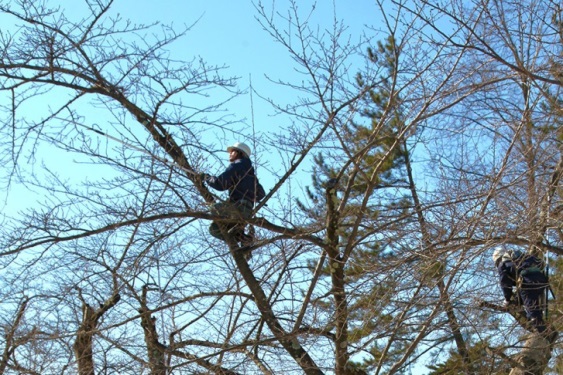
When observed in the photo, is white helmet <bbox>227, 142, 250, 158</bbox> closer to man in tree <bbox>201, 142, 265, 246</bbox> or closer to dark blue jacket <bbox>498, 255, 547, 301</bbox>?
man in tree <bbox>201, 142, 265, 246</bbox>

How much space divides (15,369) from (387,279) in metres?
3.56

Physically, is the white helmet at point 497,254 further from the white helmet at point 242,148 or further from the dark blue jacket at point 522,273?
the white helmet at point 242,148

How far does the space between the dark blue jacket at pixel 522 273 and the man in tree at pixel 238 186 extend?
7.66 ft

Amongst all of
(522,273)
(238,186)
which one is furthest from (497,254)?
(238,186)

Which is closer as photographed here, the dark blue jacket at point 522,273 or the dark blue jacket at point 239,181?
the dark blue jacket at point 239,181

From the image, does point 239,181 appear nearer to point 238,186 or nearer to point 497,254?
point 238,186

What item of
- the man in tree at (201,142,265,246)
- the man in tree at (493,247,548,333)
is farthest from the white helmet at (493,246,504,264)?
the man in tree at (201,142,265,246)

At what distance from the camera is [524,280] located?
6906 mm

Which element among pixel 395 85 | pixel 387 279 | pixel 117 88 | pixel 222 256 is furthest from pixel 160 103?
pixel 387 279

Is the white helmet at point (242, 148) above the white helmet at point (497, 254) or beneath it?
above

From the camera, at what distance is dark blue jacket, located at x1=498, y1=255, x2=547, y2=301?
678 cm

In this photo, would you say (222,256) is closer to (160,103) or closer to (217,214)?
(217,214)

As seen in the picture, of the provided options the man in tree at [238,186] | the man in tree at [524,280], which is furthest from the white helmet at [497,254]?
the man in tree at [238,186]

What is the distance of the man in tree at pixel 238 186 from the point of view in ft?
20.8
